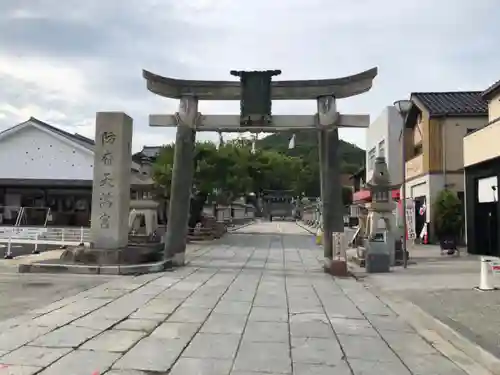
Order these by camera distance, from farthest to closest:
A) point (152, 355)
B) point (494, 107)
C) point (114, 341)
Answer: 1. point (494, 107)
2. point (114, 341)
3. point (152, 355)

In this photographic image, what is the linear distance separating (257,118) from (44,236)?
1125 centimetres

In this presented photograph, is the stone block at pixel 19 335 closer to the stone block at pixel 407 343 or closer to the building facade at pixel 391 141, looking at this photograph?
the stone block at pixel 407 343

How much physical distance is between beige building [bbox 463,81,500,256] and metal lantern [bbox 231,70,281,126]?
9071 mm

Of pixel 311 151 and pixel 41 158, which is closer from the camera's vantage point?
pixel 41 158

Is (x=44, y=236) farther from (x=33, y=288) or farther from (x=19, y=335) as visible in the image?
(x=19, y=335)

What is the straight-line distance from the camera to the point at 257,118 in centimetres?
1677

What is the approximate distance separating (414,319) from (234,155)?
27.1m

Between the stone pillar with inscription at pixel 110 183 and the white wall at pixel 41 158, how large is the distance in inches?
803

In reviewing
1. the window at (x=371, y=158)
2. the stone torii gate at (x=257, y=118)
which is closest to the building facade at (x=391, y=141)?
the window at (x=371, y=158)

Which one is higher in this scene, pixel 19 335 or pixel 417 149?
pixel 417 149

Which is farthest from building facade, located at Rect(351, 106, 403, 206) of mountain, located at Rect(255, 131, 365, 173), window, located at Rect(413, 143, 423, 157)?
mountain, located at Rect(255, 131, 365, 173)

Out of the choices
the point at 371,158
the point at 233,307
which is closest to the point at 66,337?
the point at 233,307

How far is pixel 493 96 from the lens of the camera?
2159cm

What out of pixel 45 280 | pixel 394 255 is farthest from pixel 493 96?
pixel 45 280
